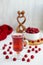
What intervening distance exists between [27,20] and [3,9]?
0.84 feet

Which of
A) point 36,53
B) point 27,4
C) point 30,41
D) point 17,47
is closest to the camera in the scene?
point 17,47

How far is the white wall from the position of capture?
69.5 inches

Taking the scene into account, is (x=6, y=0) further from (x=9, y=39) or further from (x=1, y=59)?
(x=1, y=59)

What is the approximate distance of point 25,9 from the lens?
178 cm

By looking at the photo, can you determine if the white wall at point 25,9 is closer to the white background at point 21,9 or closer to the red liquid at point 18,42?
the white background at point 21,9

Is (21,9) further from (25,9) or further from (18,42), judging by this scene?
(18,42)

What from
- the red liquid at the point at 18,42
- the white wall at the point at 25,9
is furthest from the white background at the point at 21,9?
the red liquid at the point at 18,42

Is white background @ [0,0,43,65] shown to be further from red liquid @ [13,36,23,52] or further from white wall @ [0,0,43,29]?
red liquid @ [13,36,23,52]

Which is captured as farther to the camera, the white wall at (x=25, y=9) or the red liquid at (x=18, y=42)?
the white wall at (x=25, y=9)

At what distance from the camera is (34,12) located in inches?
70.1

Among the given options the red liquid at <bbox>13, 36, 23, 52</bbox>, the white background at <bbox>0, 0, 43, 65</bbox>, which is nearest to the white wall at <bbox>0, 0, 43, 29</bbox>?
the white background at <bbox>0, 0, 43, 65</bbox>

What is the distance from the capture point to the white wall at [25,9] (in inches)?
69.5

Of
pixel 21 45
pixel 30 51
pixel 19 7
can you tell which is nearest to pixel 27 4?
pixel 19 7

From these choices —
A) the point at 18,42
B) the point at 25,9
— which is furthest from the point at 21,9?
the point at 18,42
